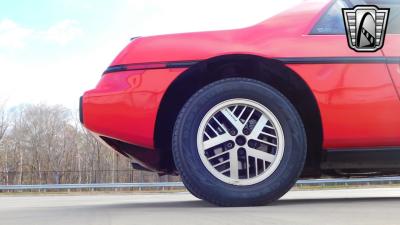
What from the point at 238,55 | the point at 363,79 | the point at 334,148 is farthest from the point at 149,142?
the point at 363,79

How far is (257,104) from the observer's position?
2.90 m

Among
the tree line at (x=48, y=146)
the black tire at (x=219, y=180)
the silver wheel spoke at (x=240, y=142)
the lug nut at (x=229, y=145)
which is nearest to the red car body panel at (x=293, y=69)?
the black tire at (x=219, y=180)

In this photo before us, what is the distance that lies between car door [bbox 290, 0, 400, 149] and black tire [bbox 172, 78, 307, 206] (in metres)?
0.21

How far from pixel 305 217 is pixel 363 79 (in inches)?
44.4

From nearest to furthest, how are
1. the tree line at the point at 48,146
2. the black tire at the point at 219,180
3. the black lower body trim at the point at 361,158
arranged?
the black tire at the point at 219,180
the black lower body trim at the point at 361,158
the tree line at the point at 48,146

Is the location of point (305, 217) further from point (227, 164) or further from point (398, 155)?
point (398, 155)

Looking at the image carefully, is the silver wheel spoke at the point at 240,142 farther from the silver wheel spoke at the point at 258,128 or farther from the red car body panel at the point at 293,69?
the red car body panel at the point at 293,69

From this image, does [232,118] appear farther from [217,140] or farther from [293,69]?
[293,69]

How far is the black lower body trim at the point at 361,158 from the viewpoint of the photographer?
2.96 meters

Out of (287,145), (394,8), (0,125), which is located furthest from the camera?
(0,125)

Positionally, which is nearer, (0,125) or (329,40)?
(329,40)

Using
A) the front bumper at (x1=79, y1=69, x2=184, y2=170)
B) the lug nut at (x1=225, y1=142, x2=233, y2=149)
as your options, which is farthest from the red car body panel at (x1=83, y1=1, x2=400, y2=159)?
the lug nut at (x1=225, y1=142, x2=233, y2=149)

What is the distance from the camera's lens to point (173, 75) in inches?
118

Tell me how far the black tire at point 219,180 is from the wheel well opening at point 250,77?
148 mm
